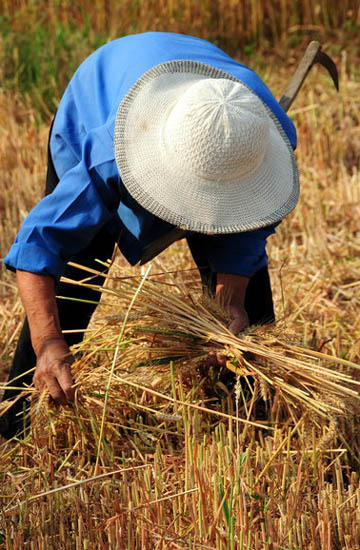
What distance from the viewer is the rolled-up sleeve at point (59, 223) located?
2186 mm

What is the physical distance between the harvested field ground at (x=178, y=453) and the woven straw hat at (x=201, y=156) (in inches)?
14.4

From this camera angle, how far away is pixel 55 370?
2.24 metres

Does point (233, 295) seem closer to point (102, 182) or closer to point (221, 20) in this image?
point (102, 182)

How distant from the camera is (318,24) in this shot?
643 cm

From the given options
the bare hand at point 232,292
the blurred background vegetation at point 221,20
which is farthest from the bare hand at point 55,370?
the blurred background vegetation at point 221,20

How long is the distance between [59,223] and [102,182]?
170 millimetres

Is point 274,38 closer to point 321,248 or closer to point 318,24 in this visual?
point 318,24

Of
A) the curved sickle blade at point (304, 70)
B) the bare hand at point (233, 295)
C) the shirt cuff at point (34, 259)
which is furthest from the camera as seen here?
the curved sickle blade at point (304, 70)

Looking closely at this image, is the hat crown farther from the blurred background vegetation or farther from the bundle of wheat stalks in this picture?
the blurred background vegetation

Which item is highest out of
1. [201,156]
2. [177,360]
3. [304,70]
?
[304,70]

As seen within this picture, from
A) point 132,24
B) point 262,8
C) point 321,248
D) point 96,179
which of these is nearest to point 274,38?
point 262,8

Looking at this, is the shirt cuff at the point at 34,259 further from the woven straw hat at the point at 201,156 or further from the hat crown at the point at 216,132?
the hat crown at the point at 216,132

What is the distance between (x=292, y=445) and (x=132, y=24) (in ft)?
15.2

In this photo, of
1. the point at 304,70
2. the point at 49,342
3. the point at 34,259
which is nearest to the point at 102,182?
the point at 34,259
